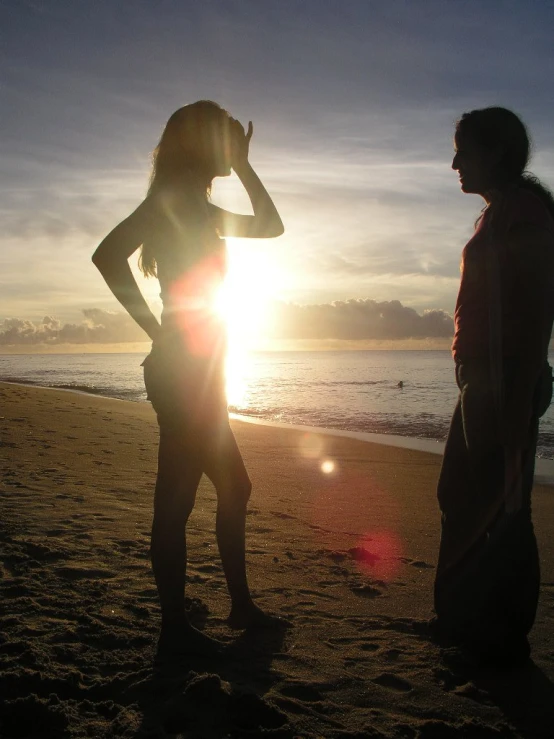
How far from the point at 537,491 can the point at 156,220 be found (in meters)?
6.40

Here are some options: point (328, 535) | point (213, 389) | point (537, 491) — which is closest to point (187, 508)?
point (213, 389)

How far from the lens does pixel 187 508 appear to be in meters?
2.46

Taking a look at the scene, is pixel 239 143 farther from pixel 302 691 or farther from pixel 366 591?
pixel 366 591

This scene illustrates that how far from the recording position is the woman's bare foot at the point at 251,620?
2748 mm

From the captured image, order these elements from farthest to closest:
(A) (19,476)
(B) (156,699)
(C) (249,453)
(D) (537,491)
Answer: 1. (C) (249,453)
2. (D) (537,491)
3. (A) (19,476)
4. (B) (156,699)

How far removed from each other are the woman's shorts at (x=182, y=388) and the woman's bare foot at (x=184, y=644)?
0.84m

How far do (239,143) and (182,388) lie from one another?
3.80ft

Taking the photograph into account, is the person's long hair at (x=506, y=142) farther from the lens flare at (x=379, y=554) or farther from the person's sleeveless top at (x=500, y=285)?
the lens flare at (x=379, y=554)

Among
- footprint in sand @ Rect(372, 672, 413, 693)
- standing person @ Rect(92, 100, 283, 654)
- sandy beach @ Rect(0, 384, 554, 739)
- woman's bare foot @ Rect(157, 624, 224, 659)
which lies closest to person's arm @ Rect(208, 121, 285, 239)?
standing person @ Rect(92, 100, 283, 654)

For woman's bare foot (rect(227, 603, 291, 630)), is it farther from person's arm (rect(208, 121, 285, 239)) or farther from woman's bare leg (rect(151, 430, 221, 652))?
person's arm (rect(208, 121, 285, 239))

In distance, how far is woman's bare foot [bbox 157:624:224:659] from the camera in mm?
2410

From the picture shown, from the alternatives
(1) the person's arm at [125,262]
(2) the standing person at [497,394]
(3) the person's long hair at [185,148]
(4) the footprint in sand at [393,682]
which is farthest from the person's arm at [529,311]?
(1) the person's arm at [125,262]

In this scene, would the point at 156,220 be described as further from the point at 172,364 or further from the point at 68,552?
the point at 68,552

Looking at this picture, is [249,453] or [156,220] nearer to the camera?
[156,220]
